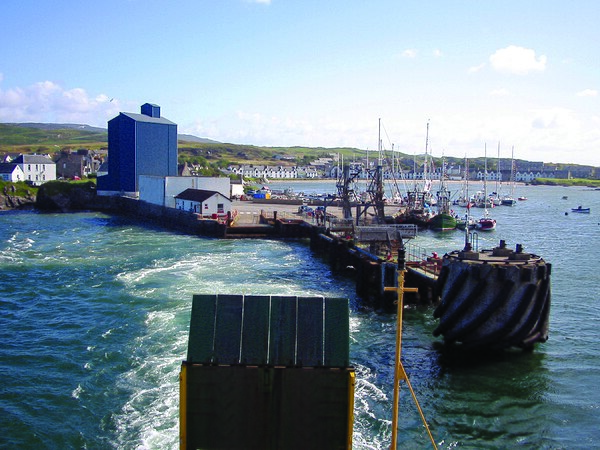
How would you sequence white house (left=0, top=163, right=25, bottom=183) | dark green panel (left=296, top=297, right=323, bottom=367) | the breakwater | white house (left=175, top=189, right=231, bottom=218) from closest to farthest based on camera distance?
dark green panel (left=296, top=297, right=323, bottom=367)
the breakwater
white house (left=175, top=189, right=231, bottom=218)
white house (left=0, top=163, right=25, bottom=183)

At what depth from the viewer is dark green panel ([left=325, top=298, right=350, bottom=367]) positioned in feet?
37.2

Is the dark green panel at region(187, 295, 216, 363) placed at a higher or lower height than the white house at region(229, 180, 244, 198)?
lower

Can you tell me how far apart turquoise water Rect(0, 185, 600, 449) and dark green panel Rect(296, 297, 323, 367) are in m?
5.93

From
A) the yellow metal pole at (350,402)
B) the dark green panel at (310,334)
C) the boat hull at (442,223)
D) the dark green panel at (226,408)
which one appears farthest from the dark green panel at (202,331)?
the boat hull at (442,223)

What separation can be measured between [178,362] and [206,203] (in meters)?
40.4

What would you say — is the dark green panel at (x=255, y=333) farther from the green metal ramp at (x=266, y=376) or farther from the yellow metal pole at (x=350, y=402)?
the yellow metal pole at (x=350, y=402)

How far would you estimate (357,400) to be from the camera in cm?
A: 1883

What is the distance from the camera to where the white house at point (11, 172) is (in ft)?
322

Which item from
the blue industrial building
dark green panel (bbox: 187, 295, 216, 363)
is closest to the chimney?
the blue industrial building

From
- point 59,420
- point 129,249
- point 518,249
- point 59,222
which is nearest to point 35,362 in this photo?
point 59,420

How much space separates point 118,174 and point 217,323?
248 ft

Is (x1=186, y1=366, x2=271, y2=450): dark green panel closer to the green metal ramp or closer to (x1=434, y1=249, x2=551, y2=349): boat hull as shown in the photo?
the green metal ramp

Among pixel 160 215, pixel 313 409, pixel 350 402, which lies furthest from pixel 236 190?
pixel 350 402

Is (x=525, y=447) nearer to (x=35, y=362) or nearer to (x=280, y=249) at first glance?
(x=35, y=362)
